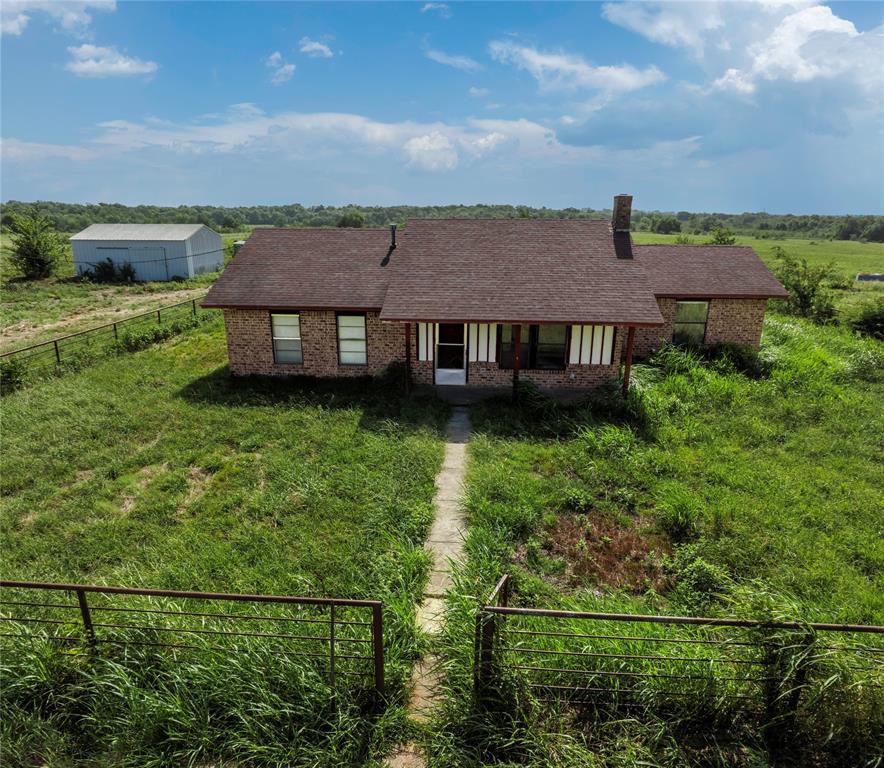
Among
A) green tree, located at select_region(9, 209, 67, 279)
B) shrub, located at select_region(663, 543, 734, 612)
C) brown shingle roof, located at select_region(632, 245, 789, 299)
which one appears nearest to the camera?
shrub, located at select_region(663, 543, 734, 612)

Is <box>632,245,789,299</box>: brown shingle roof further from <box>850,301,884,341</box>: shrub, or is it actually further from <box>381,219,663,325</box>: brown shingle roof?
<box>850,301,884,341</box>: shrub

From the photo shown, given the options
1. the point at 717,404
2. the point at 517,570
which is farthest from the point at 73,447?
the point at 717,404

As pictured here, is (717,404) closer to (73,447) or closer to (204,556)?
(204,556)

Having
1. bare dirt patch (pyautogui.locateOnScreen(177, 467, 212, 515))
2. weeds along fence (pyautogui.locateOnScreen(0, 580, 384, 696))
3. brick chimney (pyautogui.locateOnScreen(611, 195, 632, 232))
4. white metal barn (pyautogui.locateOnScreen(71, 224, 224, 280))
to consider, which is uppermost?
brick chimney (pyautogui.locateOnScreen(611, 195, 632, 232))

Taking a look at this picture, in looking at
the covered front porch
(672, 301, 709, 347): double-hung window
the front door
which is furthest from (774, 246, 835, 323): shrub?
the front door

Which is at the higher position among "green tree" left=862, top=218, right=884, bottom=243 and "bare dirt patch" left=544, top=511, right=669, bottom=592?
"green tree" left=862, top=218, right=884, bottom=243

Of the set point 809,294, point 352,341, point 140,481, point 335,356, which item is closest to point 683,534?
point 140,481

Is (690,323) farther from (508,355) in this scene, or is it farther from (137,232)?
(137,232)
